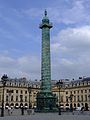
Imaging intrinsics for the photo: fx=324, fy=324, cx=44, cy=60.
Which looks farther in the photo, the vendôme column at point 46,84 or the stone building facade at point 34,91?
the stone building facade at point 34,91

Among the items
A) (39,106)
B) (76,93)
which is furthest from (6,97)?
(39,106)

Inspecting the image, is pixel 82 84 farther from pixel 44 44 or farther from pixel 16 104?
pixel 44 44

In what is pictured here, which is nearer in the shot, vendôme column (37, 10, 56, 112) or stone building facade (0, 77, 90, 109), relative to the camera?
vendôme column (37, 10, 56, 112)

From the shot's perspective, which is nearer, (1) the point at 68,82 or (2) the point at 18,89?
(2) the point at 18,89

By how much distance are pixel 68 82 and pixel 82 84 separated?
13.0m

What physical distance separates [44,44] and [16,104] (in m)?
55.0

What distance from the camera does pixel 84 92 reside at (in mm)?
108875

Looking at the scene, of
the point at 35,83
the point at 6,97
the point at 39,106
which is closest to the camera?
the point at 39,106

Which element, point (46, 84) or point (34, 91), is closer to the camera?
point (46, 84)

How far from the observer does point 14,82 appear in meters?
112

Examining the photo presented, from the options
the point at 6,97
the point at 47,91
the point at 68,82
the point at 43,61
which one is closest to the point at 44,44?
the point at 43,61

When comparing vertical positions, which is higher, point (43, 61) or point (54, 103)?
point (43, 61)

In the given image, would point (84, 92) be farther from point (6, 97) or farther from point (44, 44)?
point (44, 44)

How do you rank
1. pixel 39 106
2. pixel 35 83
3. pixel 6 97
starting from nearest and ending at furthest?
pixel 39 106, pixel 6 97, pixel 35 83
